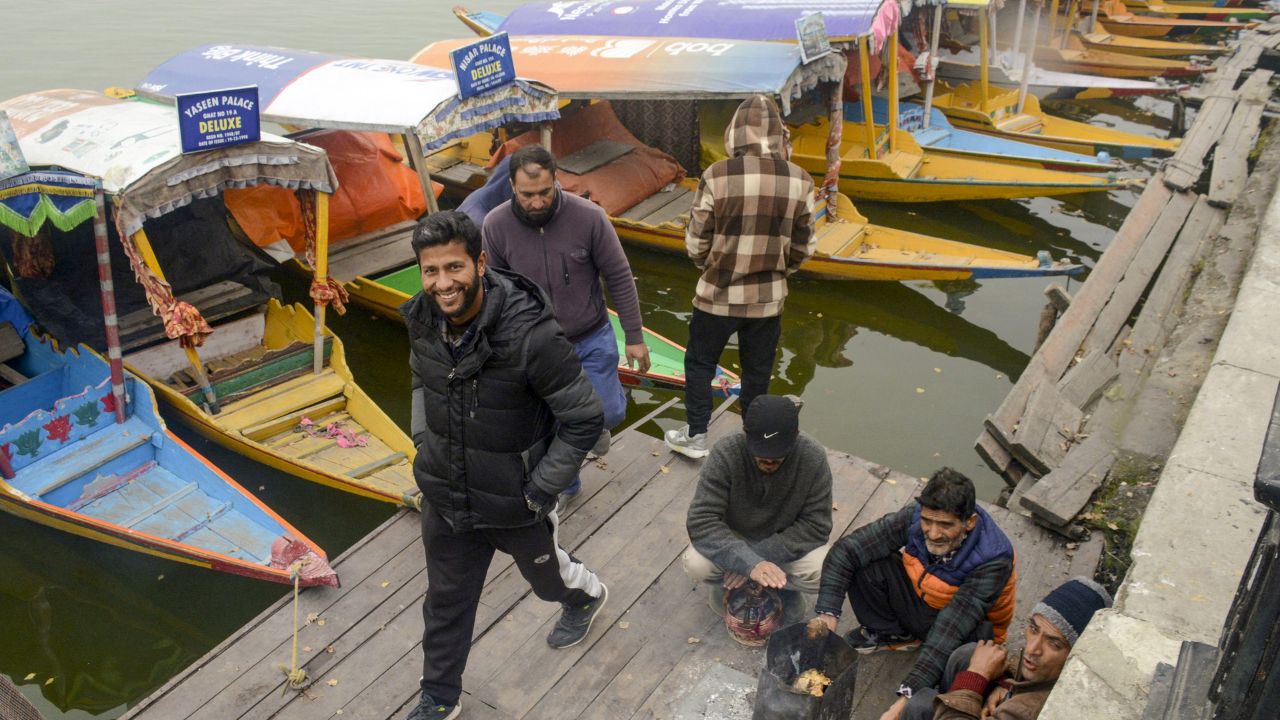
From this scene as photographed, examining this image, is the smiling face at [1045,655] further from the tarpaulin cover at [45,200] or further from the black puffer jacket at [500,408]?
the tarpaulin cover at [45,200]

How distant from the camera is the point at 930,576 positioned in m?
3.56

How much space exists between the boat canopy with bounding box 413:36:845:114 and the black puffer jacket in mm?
6520

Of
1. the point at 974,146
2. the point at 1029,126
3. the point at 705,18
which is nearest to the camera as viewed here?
the point at 705,18

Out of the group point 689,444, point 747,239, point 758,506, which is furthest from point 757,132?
point 758,506

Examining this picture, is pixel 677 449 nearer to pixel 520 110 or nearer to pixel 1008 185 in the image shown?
pixel 520 110

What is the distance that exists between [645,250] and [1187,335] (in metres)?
5.95

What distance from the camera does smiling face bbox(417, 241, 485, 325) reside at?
116 inches

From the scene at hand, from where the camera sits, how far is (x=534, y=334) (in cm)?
308

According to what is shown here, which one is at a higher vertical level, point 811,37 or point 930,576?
point 811,37

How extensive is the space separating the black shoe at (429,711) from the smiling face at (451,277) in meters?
1.67

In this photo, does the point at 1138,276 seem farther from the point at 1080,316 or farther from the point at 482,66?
the point at 482,66

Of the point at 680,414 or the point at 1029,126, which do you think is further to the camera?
the point at 1029,126

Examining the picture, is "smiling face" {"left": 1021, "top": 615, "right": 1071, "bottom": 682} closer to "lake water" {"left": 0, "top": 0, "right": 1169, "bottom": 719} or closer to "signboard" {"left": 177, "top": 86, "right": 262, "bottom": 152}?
"lake water" {"left": 0, "top": 0, "right": 1169, "bottom": 719}

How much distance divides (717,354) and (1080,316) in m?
4.38
